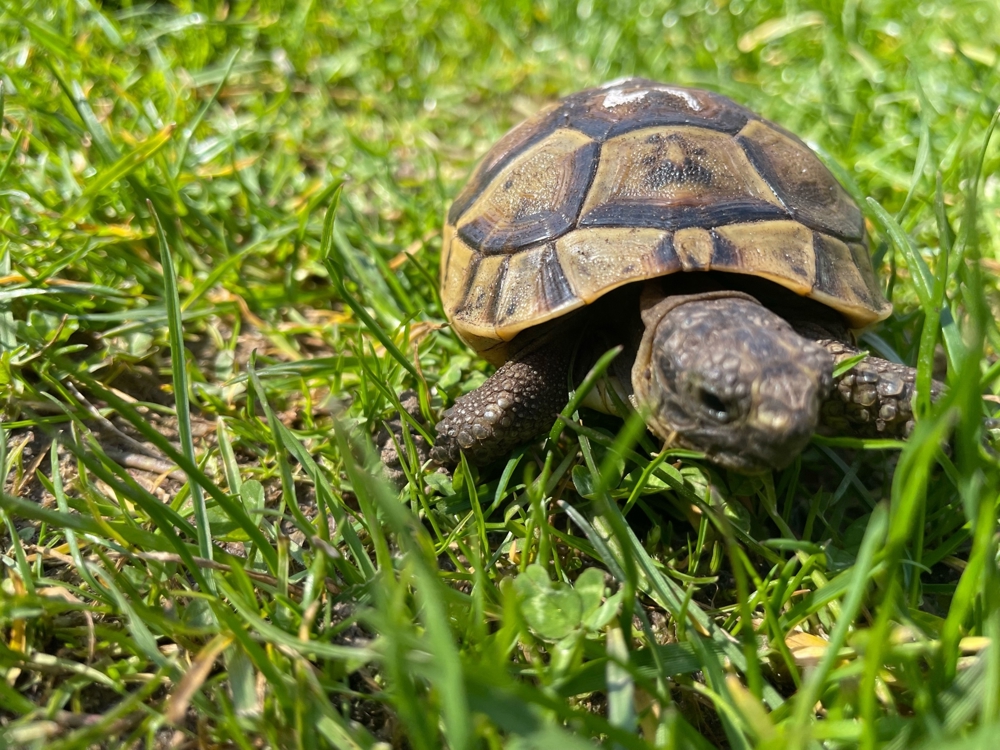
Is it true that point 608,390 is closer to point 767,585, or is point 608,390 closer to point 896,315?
point 767,585

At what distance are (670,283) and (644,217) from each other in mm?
231

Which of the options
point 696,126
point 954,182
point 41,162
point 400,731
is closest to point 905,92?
point 954,182

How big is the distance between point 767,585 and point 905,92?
3.33 meters

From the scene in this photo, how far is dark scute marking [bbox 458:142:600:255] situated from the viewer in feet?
7.00

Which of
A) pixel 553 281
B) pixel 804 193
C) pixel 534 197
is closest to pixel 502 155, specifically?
pixel 534 197

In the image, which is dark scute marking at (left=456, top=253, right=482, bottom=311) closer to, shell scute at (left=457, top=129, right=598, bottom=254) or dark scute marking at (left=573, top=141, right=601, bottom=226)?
shell scute at (left=457, top=129, right=598, bottom=254)

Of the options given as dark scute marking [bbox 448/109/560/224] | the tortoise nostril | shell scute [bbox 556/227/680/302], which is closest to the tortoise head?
the tortoise nostril

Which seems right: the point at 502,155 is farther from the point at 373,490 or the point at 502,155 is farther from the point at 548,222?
the point at 373,490

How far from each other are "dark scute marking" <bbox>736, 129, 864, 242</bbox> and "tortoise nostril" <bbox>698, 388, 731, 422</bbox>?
80 centimetres

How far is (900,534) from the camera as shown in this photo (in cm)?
132

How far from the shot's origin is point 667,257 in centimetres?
193

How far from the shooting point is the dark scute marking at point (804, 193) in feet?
7.07

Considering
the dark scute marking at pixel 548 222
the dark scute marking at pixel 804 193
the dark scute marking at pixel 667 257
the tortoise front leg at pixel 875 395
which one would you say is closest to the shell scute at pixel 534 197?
the dark scute marking at pixel 548 222

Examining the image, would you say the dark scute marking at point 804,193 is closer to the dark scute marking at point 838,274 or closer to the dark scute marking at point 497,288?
the dark scute marking at point 838,274
